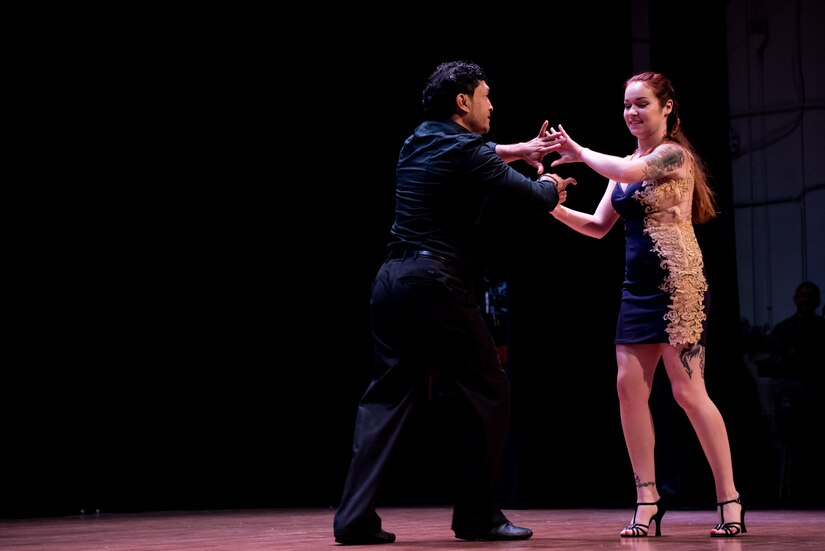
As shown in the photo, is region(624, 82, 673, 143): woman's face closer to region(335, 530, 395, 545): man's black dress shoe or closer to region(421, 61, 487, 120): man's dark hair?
region(421, 61, 487, 120): man's dark hair

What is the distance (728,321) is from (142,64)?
312 centimetres

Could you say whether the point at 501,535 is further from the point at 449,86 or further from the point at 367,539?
the point at 449,86

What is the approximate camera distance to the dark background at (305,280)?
5.03m

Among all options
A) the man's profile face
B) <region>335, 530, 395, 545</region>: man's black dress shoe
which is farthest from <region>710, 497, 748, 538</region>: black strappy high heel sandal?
the man's profile face

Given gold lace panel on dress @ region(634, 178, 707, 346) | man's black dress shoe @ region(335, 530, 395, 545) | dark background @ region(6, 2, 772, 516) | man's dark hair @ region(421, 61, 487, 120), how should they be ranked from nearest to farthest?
man's black dress shoe @ region(335, 530, 395, 545)
man's dark hair @ region(421, 61, 487, 120)
gold lace panel on dress @ region(634, 178, 707, 346)
dark background @ region(6, 2, 772, 516)

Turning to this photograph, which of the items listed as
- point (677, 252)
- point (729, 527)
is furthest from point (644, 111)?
point (729, 527)

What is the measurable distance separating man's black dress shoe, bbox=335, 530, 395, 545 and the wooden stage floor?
0.04 metres

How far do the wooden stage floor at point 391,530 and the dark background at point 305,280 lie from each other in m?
0.51

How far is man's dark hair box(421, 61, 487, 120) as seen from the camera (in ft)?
9.71

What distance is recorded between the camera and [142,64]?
5.33 m

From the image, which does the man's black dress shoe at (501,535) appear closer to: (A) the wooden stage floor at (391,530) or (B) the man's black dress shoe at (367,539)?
(A) the wooden stage floor at (391,530)

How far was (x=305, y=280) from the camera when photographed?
5.83 metres

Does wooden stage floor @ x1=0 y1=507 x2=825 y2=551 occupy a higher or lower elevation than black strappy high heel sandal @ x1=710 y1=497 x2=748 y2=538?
lower

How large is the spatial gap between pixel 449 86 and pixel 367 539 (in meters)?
1.26
